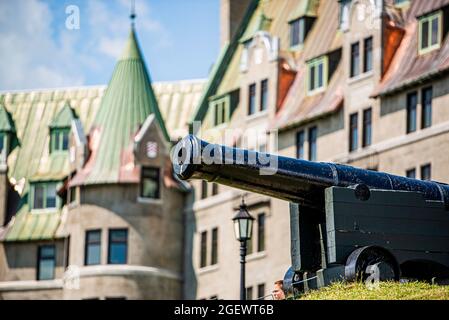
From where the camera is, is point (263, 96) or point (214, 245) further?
point (214, 245)

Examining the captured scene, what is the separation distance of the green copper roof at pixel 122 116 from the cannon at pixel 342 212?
40092mm

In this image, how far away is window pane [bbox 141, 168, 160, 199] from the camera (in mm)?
71000

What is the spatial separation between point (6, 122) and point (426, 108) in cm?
2719

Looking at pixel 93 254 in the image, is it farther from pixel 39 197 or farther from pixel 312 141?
pixel 312 141

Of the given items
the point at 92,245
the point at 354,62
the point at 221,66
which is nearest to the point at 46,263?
the point at 92,245

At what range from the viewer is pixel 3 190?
7719 centimetres

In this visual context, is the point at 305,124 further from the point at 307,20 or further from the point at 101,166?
the point at 101,166

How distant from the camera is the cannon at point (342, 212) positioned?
29.0 meters

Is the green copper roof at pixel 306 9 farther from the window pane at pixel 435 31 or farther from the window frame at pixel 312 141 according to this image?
the window pane at pixel 435 31

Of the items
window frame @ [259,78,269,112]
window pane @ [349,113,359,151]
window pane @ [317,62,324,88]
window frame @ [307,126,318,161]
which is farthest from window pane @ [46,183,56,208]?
window pane @ [349,113,359,151]

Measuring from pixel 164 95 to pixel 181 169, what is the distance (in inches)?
2000

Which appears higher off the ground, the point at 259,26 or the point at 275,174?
the point at 259,26

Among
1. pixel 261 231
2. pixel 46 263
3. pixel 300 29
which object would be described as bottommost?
pixel 46 263
